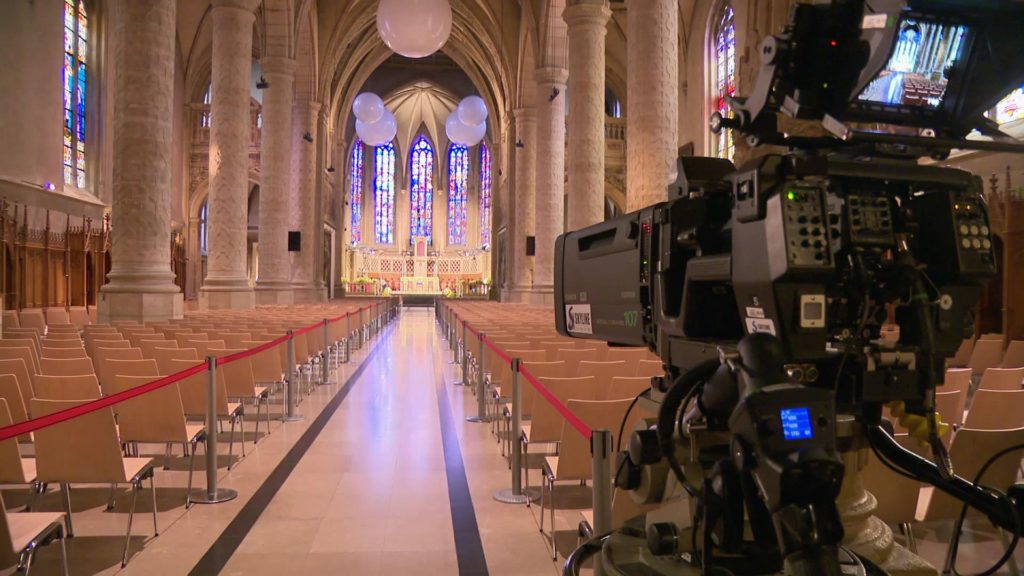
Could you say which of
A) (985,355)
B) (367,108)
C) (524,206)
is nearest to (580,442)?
(985,355)

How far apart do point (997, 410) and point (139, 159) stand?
11.8 metres

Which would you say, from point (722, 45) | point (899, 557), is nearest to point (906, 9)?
point (899, 557)

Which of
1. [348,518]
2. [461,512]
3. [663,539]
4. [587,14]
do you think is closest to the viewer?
[663,539]

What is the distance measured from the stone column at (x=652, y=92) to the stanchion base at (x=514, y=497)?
8367 mm

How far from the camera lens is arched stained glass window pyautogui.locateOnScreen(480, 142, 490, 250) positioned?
48.4 meters

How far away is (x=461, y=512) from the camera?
4.59 metres

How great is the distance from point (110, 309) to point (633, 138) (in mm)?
9251

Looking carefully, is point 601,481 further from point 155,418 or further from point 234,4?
point 234,4

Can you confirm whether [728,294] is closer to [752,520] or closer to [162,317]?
[752,520]

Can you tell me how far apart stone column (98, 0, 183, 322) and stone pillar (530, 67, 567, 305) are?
10.9 m

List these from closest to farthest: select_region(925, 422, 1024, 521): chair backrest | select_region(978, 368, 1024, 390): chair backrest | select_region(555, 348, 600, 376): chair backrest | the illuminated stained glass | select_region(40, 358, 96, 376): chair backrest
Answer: select_region(925, 422, 1024, 521): chair backrest, select_region(978, 368, 1024, 390): chair backrest, select_region(40, 358, 96, 376): chair backrest, select_region(555, 348, 600, 376): chair backrest, the illuminated stained glass

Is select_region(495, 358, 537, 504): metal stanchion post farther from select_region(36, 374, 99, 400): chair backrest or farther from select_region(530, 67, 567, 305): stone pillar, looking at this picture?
select_region(530, 67, 567, 305): stone pillar

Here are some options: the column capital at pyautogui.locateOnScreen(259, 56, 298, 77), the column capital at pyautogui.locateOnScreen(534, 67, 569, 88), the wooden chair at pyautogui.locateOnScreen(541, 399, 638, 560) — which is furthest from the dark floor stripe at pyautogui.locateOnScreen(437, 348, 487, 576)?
the column capital at pyautogui.locateOnScreen(259, 56, 298, 77)

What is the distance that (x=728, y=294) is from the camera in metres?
1.75
